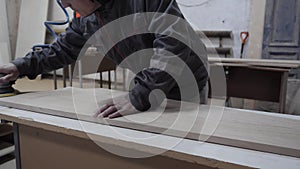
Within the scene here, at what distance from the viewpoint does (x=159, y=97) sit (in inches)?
27.7

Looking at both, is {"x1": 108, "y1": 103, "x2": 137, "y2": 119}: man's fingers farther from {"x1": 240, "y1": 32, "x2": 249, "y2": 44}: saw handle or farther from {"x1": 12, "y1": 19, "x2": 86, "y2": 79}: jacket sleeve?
{"x1": 240, "y1": 32, "x2": 249, "y2": 44}: saw handle

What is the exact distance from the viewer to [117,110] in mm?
640

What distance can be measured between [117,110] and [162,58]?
174mm

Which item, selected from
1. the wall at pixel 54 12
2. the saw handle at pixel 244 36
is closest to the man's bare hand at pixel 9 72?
the saw handle at pixel 244 36

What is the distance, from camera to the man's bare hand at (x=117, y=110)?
0.63 metres

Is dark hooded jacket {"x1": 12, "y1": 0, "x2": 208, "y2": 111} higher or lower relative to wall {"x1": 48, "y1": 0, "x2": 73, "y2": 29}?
lower

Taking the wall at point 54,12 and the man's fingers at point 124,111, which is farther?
the wall at point 54,12

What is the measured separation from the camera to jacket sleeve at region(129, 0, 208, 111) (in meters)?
0.65

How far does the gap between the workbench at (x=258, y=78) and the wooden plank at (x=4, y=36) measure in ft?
12.5

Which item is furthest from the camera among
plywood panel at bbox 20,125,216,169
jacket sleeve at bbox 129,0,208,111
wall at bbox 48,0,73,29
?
wall at bbox 48,0,73,29

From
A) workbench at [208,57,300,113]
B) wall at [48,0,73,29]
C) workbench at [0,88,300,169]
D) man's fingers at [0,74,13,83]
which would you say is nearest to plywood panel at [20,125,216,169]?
workbench at [0,88,300,169]

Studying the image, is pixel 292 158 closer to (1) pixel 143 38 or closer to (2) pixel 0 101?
(1) pixel 143 38

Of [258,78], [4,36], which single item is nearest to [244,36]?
[258,78]

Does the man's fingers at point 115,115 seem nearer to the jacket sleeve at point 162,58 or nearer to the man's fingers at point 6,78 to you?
the jacket sleeve at point 162,58
